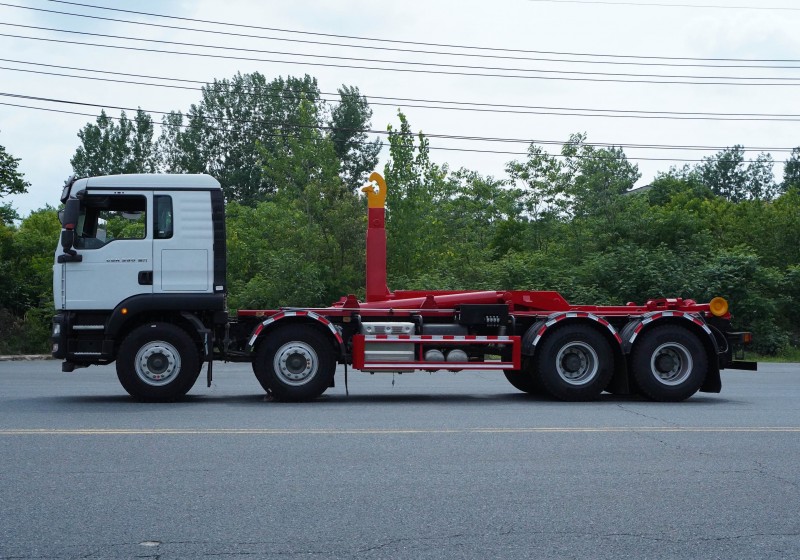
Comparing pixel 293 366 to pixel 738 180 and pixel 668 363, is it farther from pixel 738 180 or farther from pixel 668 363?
pixel 738 180

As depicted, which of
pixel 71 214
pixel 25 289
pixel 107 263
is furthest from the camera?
pixel 25 289

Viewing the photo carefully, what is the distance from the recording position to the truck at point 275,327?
1285cm

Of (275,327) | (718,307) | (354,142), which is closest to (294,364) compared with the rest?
(275,327)

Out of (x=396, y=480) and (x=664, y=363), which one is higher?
(x=664, y=363)

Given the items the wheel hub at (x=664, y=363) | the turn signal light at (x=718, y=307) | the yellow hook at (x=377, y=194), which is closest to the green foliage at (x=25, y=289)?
the yellow hook at (x=377, y=194)

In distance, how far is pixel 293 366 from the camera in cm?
1302

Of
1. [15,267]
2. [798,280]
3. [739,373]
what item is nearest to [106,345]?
[739,373]

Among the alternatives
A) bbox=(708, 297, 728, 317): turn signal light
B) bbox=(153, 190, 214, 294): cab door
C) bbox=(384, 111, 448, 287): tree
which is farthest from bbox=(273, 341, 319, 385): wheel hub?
bbox=(384, 111, 448, 287): tree

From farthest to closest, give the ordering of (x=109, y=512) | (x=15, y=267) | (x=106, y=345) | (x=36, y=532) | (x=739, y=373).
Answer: (x=15, y=267)
(x=739, y=373)
(x=106, y=345)
(x=109, y=512)
(x=36, y=532)

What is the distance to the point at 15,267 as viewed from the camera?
2877cm

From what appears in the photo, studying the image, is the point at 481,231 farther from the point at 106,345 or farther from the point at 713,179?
the point at 713,179

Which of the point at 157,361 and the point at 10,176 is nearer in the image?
the point at 157,361

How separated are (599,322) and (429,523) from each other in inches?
309

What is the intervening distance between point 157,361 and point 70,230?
217 centimetres
